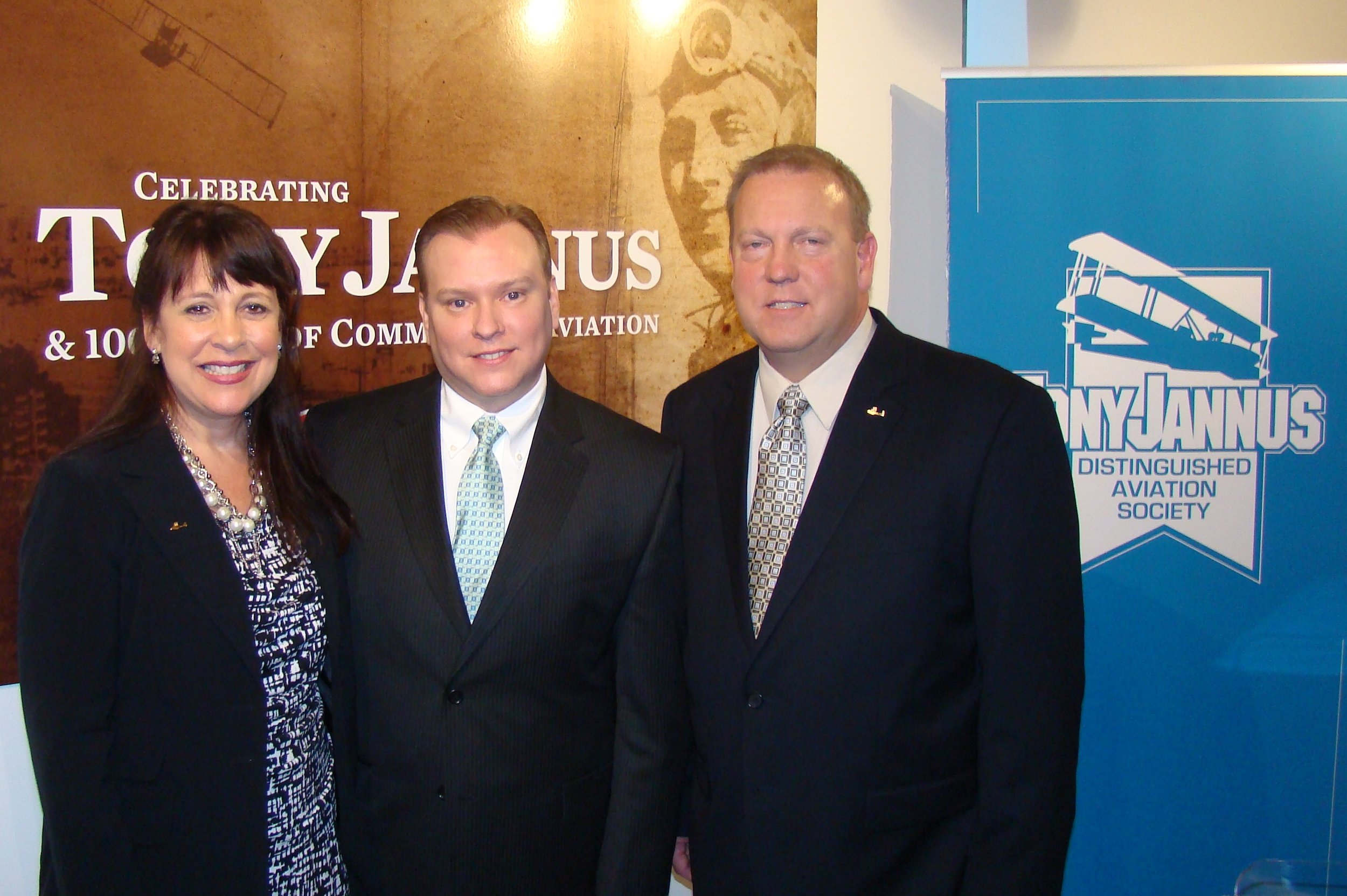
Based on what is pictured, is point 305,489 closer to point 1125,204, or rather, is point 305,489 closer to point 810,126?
point 810,126

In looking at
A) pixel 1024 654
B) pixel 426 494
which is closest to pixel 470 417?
pixel 426 494

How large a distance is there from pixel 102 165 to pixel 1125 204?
2501mm

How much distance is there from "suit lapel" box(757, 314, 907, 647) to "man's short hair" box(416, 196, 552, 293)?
0.66 meters

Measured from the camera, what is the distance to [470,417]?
1.97 m

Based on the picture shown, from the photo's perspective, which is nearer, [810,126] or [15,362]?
[15,362]

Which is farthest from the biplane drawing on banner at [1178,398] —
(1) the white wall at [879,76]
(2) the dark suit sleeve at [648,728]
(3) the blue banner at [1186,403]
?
(2) the dark suit sleeve at [648,728]

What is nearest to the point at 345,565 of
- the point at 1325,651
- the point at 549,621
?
the point at 549,621

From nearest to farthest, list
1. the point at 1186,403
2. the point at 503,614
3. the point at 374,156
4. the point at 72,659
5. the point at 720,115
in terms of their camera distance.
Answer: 1. the point at 72,659
2. the point at 503,614
3. the point at 374,156
4. the point at 1186,403
5. the point at 720,115

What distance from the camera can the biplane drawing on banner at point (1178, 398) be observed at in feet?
8.70

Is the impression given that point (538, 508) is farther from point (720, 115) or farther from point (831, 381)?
point (720, 115)

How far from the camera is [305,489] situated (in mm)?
1932

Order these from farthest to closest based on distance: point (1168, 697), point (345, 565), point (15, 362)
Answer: point (1168, 697) → point (15, 362) → point (345, 565)

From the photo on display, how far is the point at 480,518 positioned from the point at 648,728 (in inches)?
20.8

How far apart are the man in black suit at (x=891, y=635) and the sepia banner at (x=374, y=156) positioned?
100cm
